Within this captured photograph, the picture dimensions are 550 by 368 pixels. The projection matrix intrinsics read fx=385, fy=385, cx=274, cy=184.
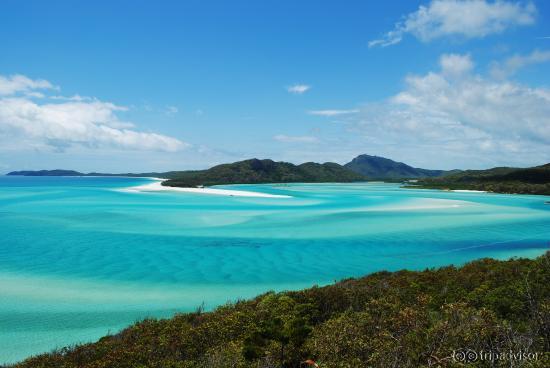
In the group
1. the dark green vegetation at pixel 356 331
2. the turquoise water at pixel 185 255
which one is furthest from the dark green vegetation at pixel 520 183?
the dark green vegetation at pixel 356 331

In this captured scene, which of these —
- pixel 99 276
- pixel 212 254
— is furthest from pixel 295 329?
pixel 212 254

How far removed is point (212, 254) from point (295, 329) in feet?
64.2

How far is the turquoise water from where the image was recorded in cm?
1742

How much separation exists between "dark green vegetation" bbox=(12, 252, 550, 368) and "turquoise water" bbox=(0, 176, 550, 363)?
571 cm

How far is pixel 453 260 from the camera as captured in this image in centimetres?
2756

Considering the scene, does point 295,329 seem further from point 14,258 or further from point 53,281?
point 14,258

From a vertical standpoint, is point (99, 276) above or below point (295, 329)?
below
